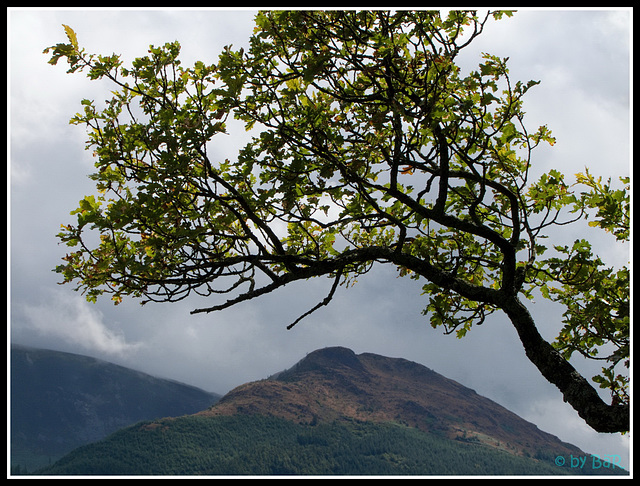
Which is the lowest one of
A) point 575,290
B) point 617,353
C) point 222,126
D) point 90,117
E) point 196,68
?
point 617,353

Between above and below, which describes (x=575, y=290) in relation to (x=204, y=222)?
below

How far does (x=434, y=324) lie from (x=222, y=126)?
645 cm

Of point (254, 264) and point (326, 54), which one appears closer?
point (326, 54)

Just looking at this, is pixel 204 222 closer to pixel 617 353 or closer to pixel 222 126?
pixel 222 126

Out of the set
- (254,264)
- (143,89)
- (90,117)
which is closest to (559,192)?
(254,264)

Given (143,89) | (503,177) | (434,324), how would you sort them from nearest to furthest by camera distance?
1. (143,89)
2. (503,177)
3. (434,324)

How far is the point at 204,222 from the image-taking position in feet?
29.4

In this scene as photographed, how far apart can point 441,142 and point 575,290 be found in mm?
4791

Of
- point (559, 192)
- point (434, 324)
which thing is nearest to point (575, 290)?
point (559, 192)

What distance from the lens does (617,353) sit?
7.78m

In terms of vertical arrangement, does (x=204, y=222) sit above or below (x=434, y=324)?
above
